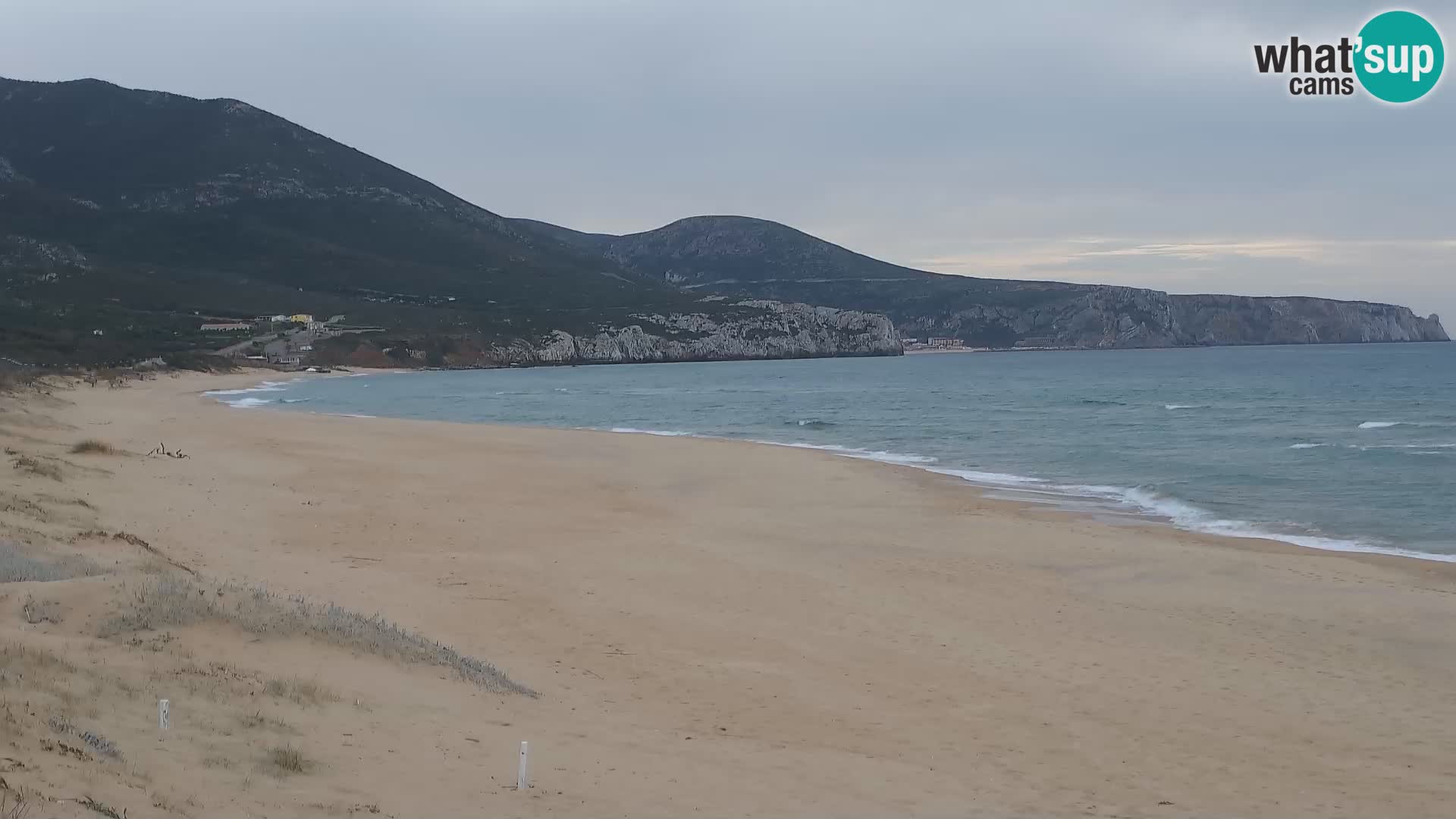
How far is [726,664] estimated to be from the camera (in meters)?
10.7

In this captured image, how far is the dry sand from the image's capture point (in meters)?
6.62

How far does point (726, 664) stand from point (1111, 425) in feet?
116

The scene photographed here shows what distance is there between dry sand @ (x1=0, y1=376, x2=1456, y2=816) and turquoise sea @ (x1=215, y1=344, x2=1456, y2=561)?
4.24 meters

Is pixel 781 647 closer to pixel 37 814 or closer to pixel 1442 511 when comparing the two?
pixel 37 814

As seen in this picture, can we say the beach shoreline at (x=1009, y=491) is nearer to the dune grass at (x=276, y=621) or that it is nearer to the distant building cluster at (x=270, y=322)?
the dune grass at (x=276, y=621)

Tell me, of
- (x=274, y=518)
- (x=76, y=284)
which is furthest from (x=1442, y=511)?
(x=76, y=284)

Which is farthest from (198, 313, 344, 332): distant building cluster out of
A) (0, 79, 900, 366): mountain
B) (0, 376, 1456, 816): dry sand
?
(0, 376, 1456, 816): dry sand

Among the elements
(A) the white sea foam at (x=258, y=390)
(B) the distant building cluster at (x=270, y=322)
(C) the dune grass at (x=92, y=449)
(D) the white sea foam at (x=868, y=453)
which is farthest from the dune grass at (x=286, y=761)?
(B) the distant building cluster at (x=270, y=322)

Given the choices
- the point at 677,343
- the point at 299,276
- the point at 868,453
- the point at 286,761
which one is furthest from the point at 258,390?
the point at 299,276

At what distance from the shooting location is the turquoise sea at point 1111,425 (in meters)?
22.2

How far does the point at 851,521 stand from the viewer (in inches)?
788

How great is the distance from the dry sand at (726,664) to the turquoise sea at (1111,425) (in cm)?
424

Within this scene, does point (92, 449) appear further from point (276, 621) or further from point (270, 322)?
point (270, 322)

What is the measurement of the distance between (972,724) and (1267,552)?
33.4 feet
